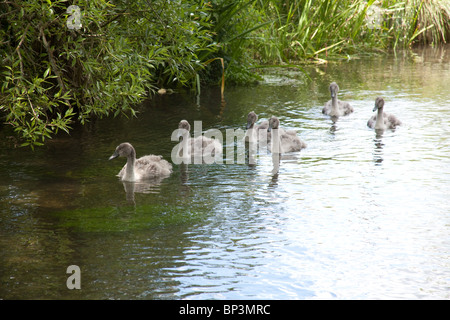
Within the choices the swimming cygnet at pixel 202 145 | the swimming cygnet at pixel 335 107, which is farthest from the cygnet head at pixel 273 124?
the swimming cygnet at pixel 335 107

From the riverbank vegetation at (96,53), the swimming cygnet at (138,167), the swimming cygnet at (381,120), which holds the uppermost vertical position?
the riverbank vegetation at (96,53)

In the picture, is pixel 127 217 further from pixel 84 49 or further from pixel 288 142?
pixel 288 142

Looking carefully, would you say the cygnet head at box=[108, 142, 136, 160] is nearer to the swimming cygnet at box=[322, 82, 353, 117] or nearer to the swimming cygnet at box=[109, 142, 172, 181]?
the swimming cygnet at box=[109, 142, 172, 181]

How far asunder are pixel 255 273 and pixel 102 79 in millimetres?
4926

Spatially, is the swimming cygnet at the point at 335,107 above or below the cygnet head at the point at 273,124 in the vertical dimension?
above

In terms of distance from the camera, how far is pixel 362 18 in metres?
18.2

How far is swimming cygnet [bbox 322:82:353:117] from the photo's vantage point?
11562 millimetres

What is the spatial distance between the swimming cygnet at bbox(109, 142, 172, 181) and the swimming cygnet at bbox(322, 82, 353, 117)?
4025 millimetres

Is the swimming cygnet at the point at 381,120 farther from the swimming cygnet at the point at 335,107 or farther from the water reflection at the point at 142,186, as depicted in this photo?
the water reflection at the point at 142,186

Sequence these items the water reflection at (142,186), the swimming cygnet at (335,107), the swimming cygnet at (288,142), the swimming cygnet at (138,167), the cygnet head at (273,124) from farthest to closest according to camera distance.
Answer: the swimming cygnet at (335,107)
the cygnet head at (273,124)
the swimming cygnet at (288,142)
the swimming cygnet at (138,167)
the water reflection at (142,186)

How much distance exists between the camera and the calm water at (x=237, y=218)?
17.9 ft

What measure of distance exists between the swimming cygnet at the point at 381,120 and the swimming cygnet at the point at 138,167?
12.5 feet

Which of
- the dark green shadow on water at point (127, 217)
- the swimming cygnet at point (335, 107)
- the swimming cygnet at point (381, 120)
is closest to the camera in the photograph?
the dark green shadow on water at point (127, 217)
